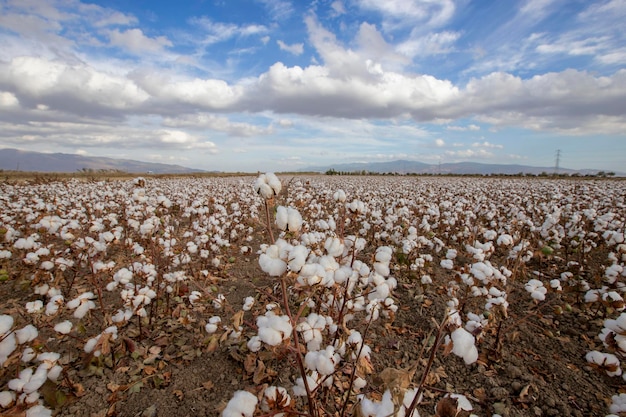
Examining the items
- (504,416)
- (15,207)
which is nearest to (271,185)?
(504,416)

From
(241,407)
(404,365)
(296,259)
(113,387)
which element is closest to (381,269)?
(296,259)

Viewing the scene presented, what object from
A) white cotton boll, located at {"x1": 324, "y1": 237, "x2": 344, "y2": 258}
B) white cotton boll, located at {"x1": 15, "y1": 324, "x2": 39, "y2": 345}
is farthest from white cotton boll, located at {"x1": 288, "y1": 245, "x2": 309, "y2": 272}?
white cotton boll, located at {"x1": 15, "y1": 324, "x2": 39, "y2": 345}

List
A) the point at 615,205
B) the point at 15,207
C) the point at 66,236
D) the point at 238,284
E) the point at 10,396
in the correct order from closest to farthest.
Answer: the point at 10,396
the point at 66,236
the point at 238,284
the point at 15,207
the point at 615,205

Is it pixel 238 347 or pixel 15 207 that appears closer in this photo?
pixel 238 347

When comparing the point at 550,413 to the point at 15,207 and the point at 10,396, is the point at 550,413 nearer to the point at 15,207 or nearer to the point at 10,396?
the point at 10,396

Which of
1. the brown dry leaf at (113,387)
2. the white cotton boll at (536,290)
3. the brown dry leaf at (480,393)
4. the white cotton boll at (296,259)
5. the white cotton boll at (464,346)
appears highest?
the white cotton boll at (296,259)

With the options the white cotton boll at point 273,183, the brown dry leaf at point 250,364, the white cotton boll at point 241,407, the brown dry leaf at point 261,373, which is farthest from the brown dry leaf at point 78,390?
the white cotton boll at point 273,183

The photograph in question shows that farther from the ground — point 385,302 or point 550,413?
point 385,302

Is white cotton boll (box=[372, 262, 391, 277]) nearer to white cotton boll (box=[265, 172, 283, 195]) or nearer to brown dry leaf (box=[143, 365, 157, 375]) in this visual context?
white cotton boll (box=[265, 172, 283, 195])

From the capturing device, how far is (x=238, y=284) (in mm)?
5906

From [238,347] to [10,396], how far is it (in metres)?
2.30

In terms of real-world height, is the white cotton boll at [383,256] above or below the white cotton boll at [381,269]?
above

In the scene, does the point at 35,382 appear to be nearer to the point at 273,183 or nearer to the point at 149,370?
the point at 149,370

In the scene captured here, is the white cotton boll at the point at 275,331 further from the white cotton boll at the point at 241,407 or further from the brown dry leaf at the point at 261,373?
the brown dry leaf at the point at 261,373
